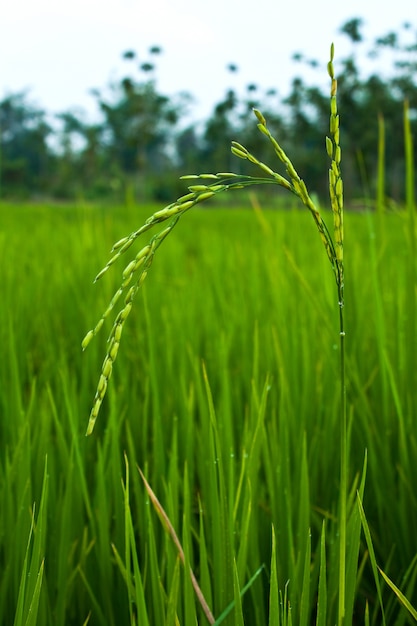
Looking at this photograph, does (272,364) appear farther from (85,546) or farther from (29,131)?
(29,131)

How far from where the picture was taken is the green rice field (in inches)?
20.7

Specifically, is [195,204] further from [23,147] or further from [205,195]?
[23,147]

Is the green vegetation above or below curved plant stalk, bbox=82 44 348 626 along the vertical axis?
below

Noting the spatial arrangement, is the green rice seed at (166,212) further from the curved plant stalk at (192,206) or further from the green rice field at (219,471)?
the green rice field at (219,471)

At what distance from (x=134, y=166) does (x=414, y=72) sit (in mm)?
23901

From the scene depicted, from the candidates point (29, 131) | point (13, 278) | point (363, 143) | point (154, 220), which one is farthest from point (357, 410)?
point (29, 131)

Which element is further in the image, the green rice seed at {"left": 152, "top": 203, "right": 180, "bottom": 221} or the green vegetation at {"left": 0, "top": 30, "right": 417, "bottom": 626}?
the green vegetation at {"left": 0, "top": 30, "right": 417, "bottom": 626}

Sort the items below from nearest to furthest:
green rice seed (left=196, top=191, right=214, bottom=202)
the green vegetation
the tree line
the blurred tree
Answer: green rice seed (left=196, top=191, right=214, bottom=202) → the green vegetation → the tree line → the blurred tree

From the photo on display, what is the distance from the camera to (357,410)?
81 cm

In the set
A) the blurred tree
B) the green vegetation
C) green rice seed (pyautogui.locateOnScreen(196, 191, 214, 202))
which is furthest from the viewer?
A: the blurred tree

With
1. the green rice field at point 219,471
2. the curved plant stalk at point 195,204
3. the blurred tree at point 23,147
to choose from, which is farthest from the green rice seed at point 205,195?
the blurred tree at point 23,147

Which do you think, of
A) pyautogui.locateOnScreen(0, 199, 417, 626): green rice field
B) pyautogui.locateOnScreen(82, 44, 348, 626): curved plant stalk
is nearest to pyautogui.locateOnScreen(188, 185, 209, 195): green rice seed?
pyautogui.locateOnScreen(82, 44, 348, 626): curved plant stalk

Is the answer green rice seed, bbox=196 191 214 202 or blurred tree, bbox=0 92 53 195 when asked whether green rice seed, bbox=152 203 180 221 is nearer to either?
green rice seed, bbox=196 191 214 202

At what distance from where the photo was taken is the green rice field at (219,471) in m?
0.53
